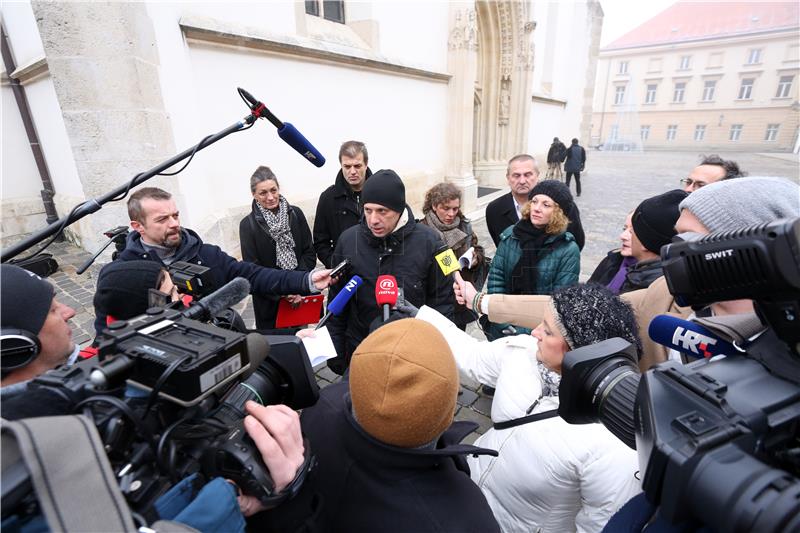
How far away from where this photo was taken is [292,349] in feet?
3.48

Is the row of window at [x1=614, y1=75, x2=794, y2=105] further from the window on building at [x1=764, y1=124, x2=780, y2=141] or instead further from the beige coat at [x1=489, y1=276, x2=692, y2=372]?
the beige coat at [x1=489, y1=276, x2=692, y2=372]

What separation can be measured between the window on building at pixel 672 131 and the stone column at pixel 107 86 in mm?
46985

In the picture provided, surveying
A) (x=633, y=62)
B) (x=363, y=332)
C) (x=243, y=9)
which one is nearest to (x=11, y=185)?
(x=243, y=9)

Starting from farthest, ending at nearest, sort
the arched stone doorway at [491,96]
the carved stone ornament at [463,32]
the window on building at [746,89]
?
the window on building at [746,89], the arched stone doorway at [491,96], the carved stone ornament at [463,32]

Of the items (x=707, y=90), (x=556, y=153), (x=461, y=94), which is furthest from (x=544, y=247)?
(x=707, y=90)

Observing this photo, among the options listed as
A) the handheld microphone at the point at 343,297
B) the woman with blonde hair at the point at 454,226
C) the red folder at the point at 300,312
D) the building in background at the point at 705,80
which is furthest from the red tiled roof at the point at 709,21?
the handheld microphone at the point at 343,297

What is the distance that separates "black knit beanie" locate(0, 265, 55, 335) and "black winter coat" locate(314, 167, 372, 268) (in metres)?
2.27

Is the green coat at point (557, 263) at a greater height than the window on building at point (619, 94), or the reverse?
the window on building at point (619, 94)

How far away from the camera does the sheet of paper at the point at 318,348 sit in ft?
5.49

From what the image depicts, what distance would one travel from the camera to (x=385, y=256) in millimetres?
2303

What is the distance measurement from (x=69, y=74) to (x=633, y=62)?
48301mm

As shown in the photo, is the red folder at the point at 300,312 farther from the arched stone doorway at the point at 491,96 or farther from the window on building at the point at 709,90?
the window on building at the point at 709,90

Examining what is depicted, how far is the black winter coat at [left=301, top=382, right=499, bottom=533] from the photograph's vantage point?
2.94 ft

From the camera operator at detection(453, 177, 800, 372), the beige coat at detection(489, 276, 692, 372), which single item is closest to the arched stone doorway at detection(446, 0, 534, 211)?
the beige coat at detection(489, 276, 692, 372)
